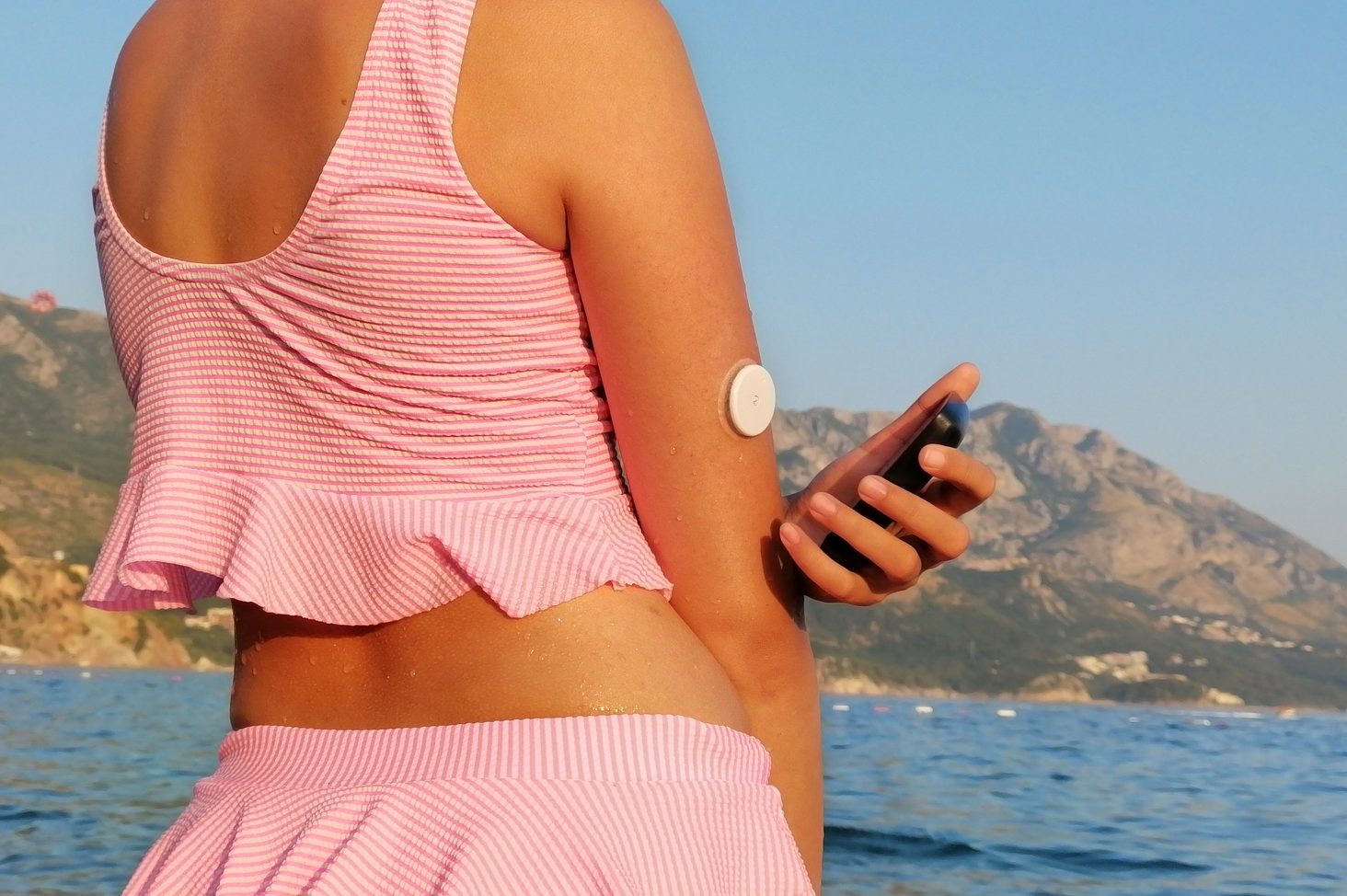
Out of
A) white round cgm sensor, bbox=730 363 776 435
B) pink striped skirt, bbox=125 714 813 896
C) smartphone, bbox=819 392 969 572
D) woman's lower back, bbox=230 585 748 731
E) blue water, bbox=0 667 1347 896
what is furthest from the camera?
blue water, bbox=0 667 1347 896

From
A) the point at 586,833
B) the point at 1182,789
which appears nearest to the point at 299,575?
the point at 586,833

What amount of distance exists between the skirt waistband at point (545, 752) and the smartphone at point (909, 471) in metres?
0.28

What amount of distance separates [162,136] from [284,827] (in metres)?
0.72

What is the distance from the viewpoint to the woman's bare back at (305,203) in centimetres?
124

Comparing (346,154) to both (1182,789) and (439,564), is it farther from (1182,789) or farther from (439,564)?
(1182,789)

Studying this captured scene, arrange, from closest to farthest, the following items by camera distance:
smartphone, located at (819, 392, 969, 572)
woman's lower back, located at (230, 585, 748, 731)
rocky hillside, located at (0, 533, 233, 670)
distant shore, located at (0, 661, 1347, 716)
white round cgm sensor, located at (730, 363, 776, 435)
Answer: woman's lower back, located at (230, 585, 748, 731) → white round cgm sensor, located at (730, 363, 776, 435) → smartphone, located at (819, 392, 969, 572) → rocky hillside, located at (0, 533, 233, 670) → distant shore, located at (0, 661, 1347, 716)

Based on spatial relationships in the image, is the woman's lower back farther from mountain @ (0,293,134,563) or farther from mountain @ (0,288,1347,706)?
mountain @ (0,288,1347,706)

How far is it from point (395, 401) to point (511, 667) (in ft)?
0.86

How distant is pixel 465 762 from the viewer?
120 centimetres

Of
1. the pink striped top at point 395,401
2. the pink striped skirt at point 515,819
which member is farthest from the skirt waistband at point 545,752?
the pink striped top at point 395,401

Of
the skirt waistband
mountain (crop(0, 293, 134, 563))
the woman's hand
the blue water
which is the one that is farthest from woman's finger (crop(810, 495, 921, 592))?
mountain (crop(0, 293, 134, 563))

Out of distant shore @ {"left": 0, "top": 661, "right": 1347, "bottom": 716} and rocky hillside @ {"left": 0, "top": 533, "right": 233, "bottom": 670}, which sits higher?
rocky hillside @ {"left": 0, "top": 533, "right": 233, "bottom": 670}

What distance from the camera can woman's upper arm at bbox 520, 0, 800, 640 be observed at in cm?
127

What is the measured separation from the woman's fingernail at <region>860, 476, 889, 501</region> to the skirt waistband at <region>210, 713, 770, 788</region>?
0.30 m
